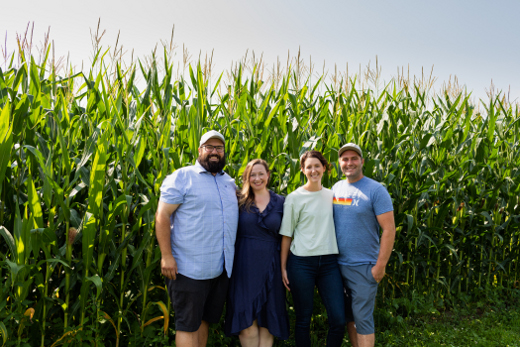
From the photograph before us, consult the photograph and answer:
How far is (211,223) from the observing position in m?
2.63

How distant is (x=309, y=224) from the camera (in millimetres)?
2783

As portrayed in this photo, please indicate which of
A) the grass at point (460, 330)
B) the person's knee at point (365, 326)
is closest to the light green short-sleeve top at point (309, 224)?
the person's knee at point (365, 326)

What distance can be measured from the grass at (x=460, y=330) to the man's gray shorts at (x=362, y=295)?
1.06m

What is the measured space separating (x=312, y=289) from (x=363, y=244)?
0.51 m

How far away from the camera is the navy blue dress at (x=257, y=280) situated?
8.84ft

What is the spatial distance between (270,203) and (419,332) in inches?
89.6

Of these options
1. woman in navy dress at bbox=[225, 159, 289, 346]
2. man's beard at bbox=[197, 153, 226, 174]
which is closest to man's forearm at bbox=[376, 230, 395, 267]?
woman in navy dress at bbox=[225, 159, 289, 346]

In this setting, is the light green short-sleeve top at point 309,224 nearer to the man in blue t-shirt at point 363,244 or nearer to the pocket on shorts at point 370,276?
the man in blue t-shirt at point 363,244

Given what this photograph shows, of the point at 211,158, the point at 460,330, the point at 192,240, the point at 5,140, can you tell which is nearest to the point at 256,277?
the point at 192,240

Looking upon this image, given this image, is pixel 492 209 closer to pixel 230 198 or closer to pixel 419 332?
pixel 419 332

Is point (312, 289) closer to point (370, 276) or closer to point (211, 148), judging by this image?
point (370, 276)

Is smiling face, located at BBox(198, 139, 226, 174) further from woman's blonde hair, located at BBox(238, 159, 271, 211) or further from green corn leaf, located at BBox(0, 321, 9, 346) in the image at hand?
green corn leaf, located at BBox(0, 321, 9, 346)

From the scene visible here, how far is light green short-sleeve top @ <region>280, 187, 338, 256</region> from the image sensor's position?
2754 millimetres

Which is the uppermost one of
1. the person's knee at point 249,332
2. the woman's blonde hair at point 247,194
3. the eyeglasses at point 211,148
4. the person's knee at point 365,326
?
the eyeglasses at point 211,148
